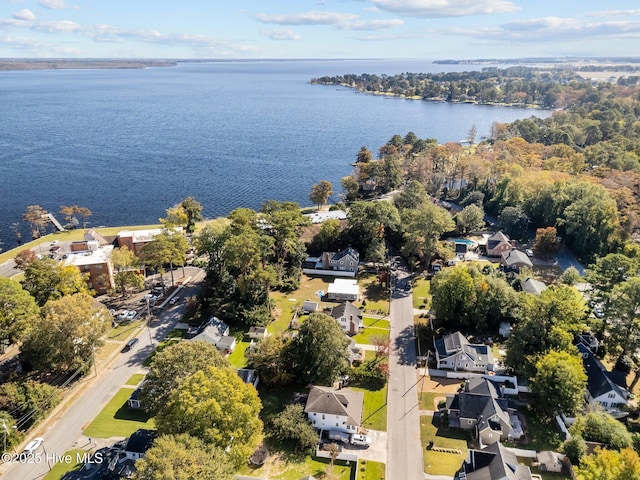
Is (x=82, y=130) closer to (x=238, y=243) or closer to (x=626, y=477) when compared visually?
(x=238, y=243)

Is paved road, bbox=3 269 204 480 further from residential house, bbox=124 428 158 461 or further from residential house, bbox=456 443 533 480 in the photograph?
residential house, bbox=456 443 533 480

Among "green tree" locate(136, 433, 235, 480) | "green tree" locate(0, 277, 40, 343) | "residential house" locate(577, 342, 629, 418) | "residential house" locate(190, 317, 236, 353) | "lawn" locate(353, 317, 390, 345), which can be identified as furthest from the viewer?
"lawn" locate(353, 317, 390, 345)

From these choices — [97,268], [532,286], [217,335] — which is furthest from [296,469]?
[97,268]

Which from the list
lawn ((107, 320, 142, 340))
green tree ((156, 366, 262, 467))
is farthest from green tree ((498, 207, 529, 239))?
lawn ((107, 320, 142, 340))

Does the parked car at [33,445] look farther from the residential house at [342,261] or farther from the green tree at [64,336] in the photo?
the residential house at [342,261]

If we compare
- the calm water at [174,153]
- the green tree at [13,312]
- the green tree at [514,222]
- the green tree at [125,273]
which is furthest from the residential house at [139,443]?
the green tree at [514,222]
